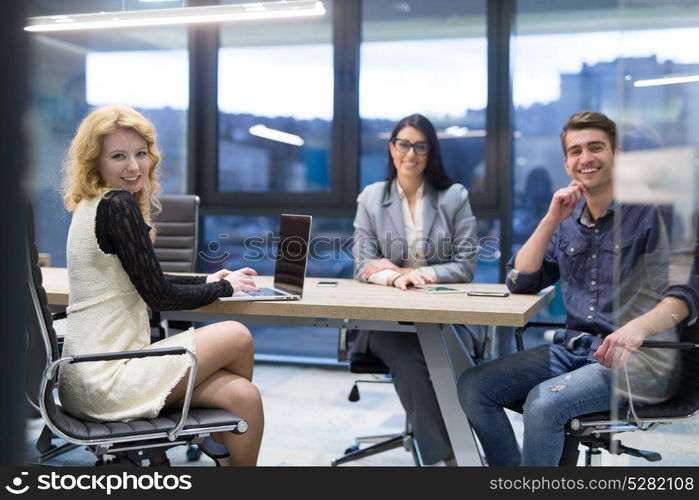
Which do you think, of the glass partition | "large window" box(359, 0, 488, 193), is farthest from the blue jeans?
"large window" box(359, 0, 488, 193)

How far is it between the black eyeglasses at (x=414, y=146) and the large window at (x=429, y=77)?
1846mm

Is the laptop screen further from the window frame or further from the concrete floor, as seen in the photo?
the window frame

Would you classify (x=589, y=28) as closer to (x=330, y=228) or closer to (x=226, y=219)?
(x=330, y=228)

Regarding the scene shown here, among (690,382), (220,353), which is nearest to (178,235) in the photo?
(220,353)

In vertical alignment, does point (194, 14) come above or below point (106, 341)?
above

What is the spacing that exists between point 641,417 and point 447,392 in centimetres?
93

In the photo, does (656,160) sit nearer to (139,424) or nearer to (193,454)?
(139,424)

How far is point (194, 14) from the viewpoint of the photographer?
12.1 ft

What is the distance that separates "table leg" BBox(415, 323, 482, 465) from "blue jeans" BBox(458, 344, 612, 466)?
4 cm

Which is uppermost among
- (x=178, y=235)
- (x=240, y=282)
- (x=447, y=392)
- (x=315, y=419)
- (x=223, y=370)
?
(x=178, y=235)

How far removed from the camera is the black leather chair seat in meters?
1.81

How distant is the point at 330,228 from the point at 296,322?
282 cm

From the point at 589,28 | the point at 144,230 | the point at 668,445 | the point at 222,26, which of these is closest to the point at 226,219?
the point at 222,26

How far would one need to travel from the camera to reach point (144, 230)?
79.1 inches
